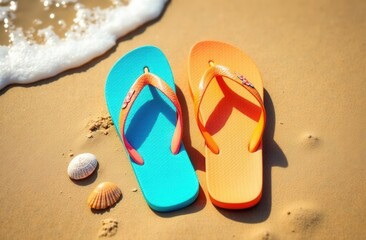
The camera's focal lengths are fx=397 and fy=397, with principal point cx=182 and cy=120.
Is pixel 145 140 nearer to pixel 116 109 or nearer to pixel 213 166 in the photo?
pixel 116 109

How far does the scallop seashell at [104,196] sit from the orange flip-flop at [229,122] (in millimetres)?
429

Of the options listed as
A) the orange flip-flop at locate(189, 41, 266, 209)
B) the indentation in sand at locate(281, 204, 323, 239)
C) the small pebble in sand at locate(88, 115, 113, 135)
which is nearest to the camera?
the indentation in sand at locate(281, 204, 323, 239)

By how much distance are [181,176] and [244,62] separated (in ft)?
2.51

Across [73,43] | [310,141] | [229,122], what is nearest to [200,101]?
[229,122]

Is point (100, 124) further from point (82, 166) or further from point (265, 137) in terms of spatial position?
point (265, 137)

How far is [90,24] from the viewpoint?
267 cm

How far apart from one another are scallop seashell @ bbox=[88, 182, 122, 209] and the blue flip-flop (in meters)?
0.13

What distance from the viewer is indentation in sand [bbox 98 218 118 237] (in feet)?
5.59

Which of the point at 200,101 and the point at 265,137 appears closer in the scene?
the point at 200,101

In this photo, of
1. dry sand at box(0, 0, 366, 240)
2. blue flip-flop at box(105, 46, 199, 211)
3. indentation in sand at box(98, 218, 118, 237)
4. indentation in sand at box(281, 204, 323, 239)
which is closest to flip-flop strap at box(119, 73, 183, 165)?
blue flip-flop at box(105, 46, 199, 211)

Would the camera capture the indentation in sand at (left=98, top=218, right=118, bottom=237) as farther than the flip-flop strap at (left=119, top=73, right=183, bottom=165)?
No

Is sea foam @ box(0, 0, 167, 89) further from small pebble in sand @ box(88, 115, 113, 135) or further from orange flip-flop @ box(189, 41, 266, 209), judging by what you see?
orange flip-flop @ box(189, 41, 266, 209)

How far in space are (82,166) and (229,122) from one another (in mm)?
754

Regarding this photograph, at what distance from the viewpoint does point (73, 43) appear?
255cm
